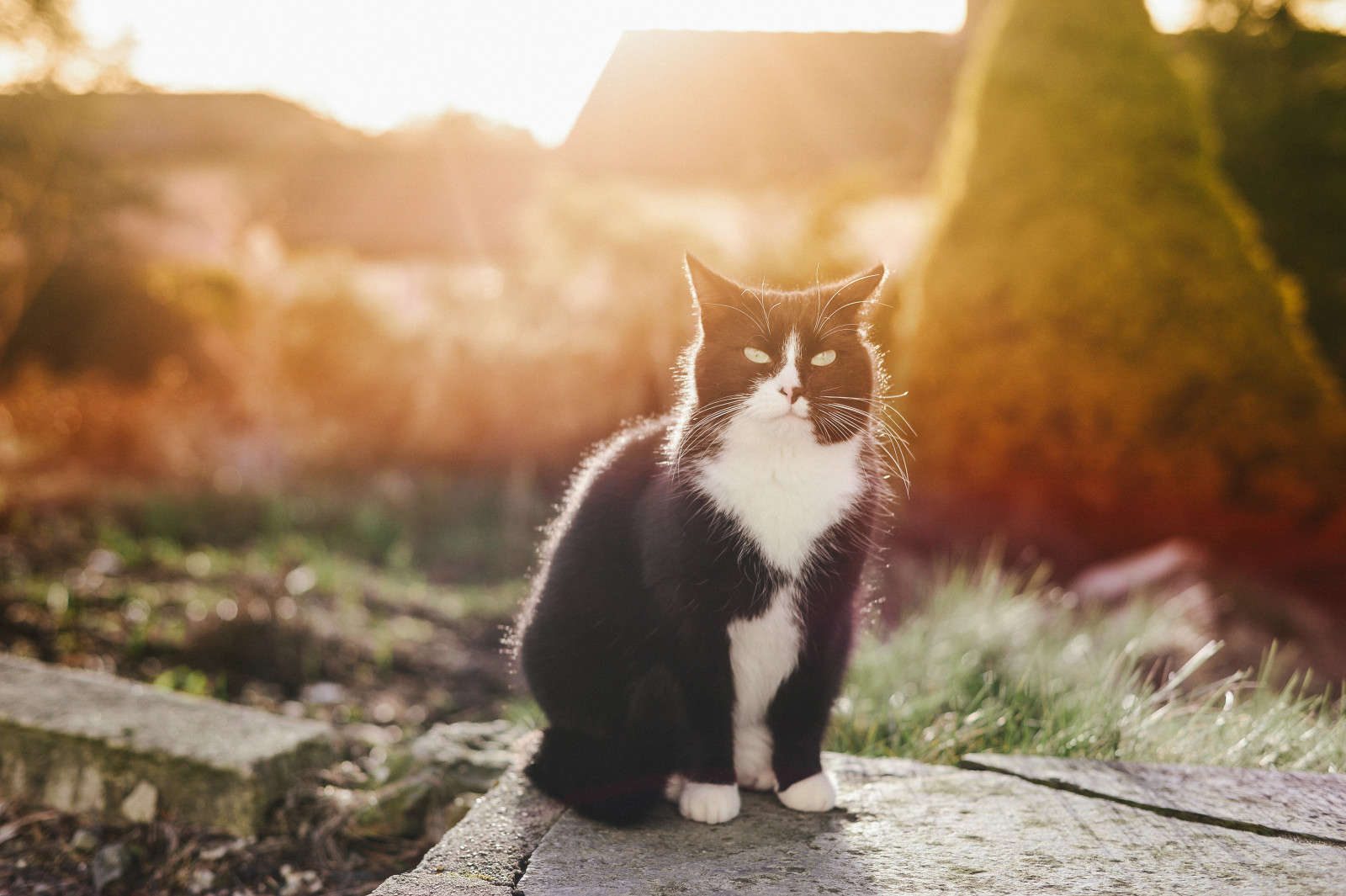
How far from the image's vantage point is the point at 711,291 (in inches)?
76.7

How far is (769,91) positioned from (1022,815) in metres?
14.4

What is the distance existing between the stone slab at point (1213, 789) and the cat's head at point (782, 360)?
0.94 meters

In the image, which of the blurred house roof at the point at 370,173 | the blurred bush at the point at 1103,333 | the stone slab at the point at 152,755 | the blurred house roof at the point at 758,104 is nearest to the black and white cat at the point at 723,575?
the stone slab at the point at 152,755

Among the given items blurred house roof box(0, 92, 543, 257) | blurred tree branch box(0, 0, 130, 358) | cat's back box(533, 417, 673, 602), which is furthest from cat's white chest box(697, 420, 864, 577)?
blurred house roof box(0, 92, 543, 257)

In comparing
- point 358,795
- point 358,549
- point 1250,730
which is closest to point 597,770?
point 358,795

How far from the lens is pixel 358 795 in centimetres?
243

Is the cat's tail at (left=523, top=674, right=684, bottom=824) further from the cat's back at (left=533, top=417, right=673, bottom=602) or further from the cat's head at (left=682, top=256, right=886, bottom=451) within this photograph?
Result: the cat's head at (left=682, top=256, right=886, bottom=451)

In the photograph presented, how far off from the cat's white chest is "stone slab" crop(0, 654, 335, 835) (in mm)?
1373

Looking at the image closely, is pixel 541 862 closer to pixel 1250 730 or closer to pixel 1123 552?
pixel 1250 730

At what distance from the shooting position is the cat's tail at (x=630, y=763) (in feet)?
6.07

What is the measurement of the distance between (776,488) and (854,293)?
1.49ft

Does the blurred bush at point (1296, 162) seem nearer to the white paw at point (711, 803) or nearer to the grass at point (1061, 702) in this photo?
the grass at point (1061, 702)

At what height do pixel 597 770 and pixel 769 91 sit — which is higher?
pixel 769 91

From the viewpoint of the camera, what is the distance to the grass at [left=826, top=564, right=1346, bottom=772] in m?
2.36
